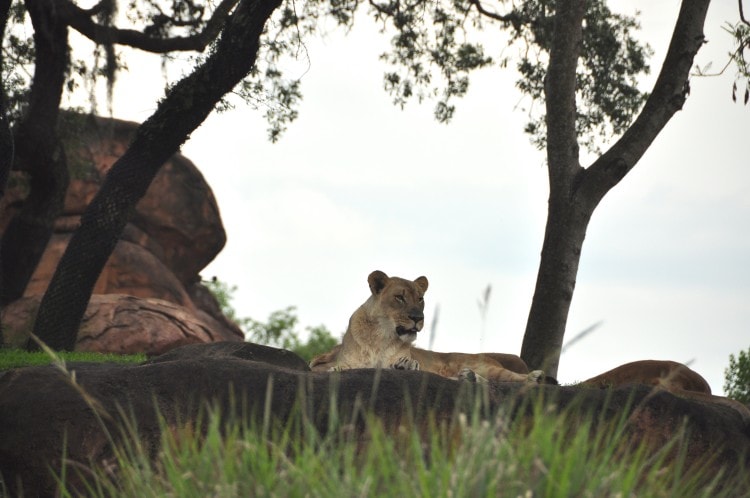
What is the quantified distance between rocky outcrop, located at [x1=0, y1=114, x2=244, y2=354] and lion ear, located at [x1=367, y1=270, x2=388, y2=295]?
1007 centimetres

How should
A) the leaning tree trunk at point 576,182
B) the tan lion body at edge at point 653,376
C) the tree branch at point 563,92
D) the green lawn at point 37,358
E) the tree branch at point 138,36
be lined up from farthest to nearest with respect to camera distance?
the tree branch at point 138,36
the tree branch at point 563,92
the leaning tree trunk at point 576,182
the green lawn at point 37,358
the tan lion body at edge at point 653,376

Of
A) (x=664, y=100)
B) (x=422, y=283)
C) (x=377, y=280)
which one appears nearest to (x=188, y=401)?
(x=377, y=280)

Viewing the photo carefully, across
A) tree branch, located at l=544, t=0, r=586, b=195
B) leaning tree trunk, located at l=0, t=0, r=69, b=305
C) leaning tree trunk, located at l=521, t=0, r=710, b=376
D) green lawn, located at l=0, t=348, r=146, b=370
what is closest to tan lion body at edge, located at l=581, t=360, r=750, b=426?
leaning tree trunk, located at l=521, t=0, r=710, b=376

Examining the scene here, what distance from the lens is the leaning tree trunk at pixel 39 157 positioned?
1777 centimetres

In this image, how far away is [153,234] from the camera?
24219 millimetres

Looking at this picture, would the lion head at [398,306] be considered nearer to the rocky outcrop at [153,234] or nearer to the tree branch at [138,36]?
the tree branch at [138,36]

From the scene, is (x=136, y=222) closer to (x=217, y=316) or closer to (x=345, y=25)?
(x=217, y=316)

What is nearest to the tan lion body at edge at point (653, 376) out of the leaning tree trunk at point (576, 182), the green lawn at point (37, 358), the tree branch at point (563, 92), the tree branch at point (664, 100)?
the leaning tree trunk at point (576, 182)

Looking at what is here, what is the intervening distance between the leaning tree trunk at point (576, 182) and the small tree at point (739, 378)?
4361mm

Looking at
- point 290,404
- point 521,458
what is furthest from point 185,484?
point 290,404

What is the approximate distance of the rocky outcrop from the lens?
21.0 m

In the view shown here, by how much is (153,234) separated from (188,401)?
1775 cm

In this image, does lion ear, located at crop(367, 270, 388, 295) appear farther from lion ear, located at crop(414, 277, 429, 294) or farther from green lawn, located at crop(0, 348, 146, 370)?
green lawn, located at crop(0, 348, 146, 370)

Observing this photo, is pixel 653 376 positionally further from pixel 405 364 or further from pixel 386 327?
pixel 386 327
